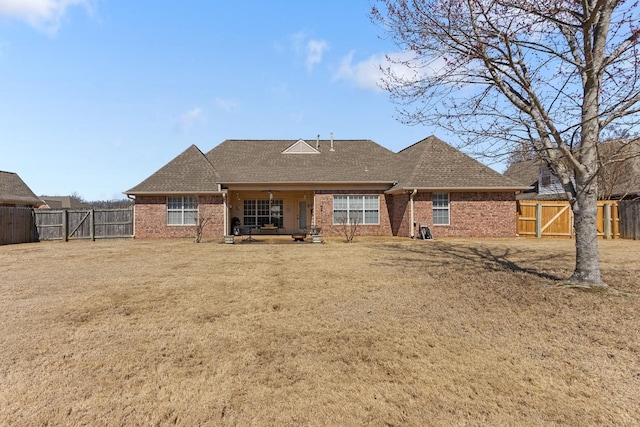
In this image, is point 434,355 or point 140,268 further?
point 140,268

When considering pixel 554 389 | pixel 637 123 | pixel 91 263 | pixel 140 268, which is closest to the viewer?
pixel 554 389

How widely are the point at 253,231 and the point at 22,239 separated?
1199cm

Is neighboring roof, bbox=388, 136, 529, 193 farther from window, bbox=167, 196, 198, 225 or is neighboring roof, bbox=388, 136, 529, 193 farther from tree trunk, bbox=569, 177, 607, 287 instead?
window, bbox=167, 196, 198, 225

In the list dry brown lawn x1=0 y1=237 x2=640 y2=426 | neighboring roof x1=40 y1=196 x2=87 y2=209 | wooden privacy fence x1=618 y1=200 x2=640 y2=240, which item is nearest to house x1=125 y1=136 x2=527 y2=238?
wooden privacy fence x1=618 y1=200 x2=640 y2=240

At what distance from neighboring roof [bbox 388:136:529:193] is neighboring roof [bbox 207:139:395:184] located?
4.86 feet

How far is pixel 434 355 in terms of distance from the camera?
392cm

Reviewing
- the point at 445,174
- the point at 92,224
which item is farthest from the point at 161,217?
the point at 445,174

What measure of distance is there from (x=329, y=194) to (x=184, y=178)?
8150 millimetres

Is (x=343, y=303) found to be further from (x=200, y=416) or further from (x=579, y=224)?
(x=579, y=224)

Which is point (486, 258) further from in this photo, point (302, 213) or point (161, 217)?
point (161, 217)

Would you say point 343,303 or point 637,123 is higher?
point 637,123

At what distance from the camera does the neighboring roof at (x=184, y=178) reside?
61.7 ft

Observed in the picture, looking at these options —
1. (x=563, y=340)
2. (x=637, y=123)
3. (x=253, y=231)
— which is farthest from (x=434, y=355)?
(x=253, y=231)

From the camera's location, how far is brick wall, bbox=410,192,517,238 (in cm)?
1812
